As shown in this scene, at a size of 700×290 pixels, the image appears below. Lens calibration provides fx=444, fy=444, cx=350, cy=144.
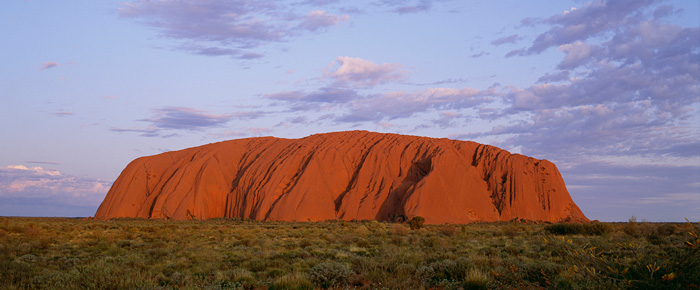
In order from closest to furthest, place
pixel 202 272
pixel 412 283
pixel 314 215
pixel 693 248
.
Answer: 1. pixel 693 248
2. pixel 412 283
3. pixel 202 272
4. pixel 314 215

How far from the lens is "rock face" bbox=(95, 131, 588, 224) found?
5175cm

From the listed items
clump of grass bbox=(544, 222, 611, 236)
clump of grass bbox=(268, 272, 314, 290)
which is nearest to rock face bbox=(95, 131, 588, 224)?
clump of grass bbox=(544, 222, 611, 236)

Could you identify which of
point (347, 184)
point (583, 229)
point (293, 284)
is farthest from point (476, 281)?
point (347, 184)

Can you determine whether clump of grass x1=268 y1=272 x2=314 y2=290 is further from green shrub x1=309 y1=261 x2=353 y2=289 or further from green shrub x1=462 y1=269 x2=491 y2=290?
green shrub x1=462 y1=269 x2=491 y2=290

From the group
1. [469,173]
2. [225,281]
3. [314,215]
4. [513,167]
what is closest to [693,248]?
[225,281]

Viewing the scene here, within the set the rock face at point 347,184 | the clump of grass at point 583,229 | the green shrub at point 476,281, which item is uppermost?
the rock face at point 347,184

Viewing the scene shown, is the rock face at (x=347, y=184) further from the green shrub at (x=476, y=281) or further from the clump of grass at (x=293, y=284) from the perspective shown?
the clump of grass at (x=293, y=284)

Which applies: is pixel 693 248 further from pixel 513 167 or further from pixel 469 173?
pixel 513 167

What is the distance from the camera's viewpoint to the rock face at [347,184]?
170 feet

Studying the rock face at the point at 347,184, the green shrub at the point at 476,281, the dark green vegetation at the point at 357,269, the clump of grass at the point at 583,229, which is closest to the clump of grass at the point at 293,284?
the dark green vegetation at the point at 357,269

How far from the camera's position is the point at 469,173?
55500mm

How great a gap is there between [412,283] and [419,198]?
39.6 m

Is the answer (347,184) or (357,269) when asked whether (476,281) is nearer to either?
(357,269)

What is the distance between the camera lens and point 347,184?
189 ft
